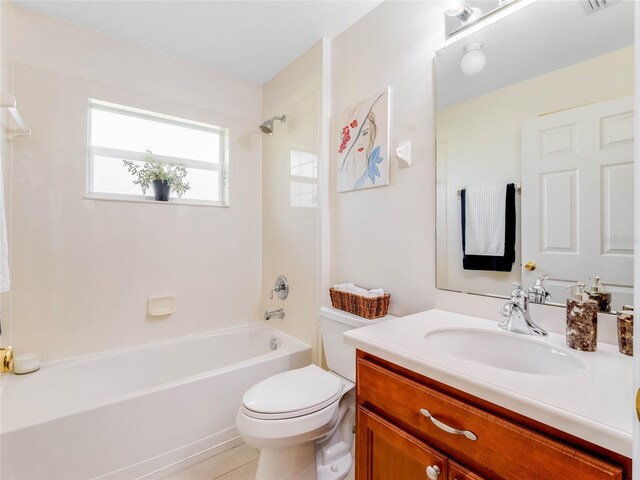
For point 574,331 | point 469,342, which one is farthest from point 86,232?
point 574,331

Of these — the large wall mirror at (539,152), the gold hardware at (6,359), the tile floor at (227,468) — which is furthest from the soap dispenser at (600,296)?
the gold hardware at (6,359)

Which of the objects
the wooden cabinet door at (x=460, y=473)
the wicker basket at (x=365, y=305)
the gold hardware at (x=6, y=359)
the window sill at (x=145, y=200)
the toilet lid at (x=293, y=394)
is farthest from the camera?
the window sill at (x=145, y=200)

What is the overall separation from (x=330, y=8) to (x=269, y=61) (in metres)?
0.68

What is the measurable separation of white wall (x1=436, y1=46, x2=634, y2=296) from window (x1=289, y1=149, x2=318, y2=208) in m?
0.88

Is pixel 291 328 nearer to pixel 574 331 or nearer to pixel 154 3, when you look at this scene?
pixel 574 331

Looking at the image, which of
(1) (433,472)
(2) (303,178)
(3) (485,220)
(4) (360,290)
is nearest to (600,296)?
(3) (485,220)

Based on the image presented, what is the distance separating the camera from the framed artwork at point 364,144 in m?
1.59

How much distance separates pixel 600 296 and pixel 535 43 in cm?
90

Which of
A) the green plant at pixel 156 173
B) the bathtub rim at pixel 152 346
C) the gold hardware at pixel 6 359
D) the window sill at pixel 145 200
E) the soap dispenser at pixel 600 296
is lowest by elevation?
the bathtub rim at pixel 152 346

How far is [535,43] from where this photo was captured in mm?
1088

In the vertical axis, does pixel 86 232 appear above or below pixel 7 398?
above

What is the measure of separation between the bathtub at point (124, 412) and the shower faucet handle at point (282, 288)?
310 mm

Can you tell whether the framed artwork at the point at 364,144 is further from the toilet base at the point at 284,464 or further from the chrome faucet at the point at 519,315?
the toilet base at the point at 284,464

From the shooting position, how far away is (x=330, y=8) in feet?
5.52
